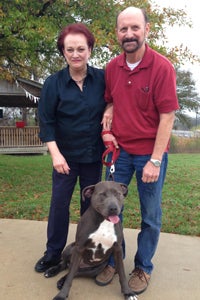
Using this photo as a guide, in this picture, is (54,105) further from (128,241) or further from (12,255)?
(128,241)

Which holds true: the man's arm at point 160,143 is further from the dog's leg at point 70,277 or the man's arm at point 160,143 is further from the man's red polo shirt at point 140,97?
the dog's leg at point 70,277

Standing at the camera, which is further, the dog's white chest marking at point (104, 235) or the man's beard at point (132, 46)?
the dog's white chest marking at point (104, 235)

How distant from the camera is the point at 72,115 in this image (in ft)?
10.6

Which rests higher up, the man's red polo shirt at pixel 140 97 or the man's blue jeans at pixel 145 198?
the man's red polo shirt at pixel 140 97

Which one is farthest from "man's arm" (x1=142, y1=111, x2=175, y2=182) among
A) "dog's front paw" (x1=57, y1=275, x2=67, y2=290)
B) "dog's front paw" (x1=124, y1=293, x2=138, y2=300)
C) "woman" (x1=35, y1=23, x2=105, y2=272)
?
"dog's front paw" (x1=57, y1=275, x2=67, y2=290)

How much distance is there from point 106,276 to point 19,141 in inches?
603

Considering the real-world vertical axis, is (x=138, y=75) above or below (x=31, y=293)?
above

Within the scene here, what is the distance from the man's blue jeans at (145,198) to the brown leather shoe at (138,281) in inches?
1.9

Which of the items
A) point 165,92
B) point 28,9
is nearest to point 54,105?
point 165,92

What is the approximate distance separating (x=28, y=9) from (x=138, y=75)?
19.3 ft

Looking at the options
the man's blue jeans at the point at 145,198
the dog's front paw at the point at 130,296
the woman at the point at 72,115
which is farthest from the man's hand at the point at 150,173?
the dog's front paw at the point at 130,296

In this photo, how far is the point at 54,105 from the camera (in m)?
3.24

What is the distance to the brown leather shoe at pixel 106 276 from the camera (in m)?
3.25

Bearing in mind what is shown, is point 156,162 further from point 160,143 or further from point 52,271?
point 52,271
